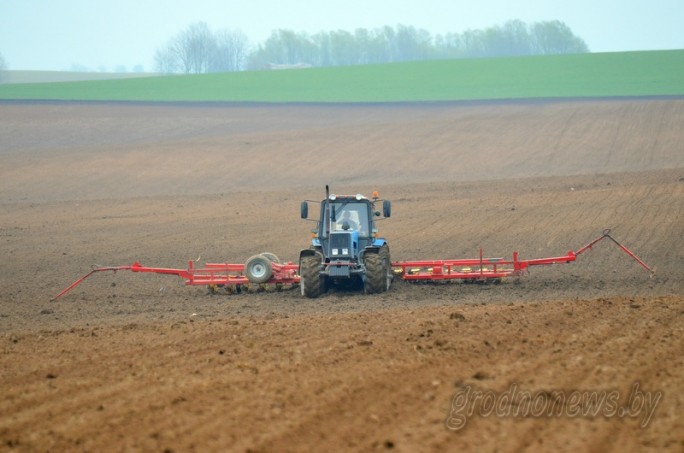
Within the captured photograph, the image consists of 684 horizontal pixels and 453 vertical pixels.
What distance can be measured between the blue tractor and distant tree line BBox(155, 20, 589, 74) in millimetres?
108825

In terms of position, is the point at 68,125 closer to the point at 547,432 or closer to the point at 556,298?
the point at 556,298

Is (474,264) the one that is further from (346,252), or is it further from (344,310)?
(344,310)

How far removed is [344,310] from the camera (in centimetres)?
1545

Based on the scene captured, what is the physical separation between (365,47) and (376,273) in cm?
11804

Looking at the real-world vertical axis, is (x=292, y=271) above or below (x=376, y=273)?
below

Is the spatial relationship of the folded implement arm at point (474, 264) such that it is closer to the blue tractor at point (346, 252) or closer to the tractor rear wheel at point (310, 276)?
Result: the blue tractor at point (346, 252)

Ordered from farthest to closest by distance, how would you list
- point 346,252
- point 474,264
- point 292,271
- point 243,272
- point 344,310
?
1. point 292,271
2. point 243,272
3. point 474,264
4. point 346,252
5. point 344,310

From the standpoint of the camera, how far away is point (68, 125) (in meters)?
53.8

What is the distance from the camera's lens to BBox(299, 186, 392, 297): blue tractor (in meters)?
17.1

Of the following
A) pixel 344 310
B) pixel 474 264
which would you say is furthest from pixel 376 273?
pixel 474 264

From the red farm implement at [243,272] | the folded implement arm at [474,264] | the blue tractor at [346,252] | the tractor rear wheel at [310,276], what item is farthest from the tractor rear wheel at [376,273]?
the red farm implement at [243,272]

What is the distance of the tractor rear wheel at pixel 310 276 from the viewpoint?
17.0m

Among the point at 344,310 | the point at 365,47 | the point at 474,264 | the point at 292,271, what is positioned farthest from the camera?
the point at 365,47

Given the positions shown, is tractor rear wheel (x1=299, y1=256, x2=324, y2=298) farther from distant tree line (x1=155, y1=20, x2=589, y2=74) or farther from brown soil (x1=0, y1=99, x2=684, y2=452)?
distant tree line (x1=155, y1=20, x2=589, y2=74)
